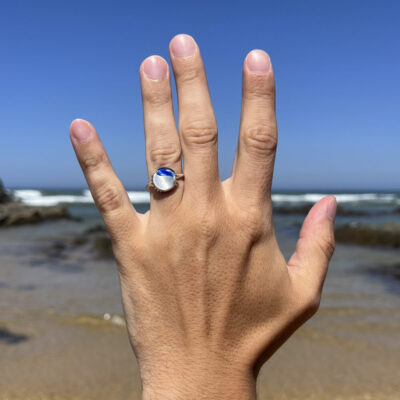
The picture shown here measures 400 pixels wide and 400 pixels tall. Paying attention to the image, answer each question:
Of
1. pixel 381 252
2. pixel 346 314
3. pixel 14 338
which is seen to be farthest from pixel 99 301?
pixel 381 252

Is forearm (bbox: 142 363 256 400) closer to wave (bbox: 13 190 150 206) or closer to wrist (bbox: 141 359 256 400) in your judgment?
wrist (bbox: 141 359 256 400)

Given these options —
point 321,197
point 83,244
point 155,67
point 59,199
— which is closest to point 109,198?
point 155,67

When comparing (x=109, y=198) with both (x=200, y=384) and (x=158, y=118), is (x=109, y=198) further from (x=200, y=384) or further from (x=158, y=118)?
(x=200, y=384)

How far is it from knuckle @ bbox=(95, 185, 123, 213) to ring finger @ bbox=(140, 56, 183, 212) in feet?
0.46

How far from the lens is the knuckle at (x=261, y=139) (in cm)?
151

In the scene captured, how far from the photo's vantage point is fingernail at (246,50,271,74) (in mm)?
1469

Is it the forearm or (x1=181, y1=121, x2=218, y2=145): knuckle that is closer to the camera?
the forearm

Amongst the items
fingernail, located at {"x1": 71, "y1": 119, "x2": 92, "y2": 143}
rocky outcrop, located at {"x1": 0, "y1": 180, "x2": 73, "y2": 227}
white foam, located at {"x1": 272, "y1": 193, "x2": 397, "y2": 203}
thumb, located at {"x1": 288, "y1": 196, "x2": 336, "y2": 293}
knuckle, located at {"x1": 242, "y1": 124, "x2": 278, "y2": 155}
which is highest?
fingernail, located at {"x1": 71, "y1": 119, "x2": 92, "y2": 143}

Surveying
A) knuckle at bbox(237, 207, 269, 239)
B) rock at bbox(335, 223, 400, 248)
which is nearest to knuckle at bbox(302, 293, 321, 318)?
knuckle at bbox(237, 207, 269, 239)

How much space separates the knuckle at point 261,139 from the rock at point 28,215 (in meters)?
13.0

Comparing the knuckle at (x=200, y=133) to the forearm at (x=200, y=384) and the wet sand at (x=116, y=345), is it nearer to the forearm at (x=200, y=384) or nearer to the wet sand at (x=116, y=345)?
the forearm at (x=200, y=384)

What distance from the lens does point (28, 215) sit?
14.0m

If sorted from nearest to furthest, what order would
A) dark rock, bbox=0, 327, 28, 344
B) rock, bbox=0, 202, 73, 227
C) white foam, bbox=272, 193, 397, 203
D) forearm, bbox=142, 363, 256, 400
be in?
1. forearm, bbox=142, 363, 256, 400
2. dark rock, bbox=0, 327, 28, 344
3. rock, bbox=0, 202, 73, 227
4. white foam, bbox=272, 193, 397, 203

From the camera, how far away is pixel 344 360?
3.21 m
